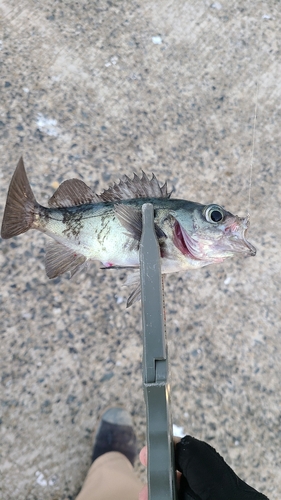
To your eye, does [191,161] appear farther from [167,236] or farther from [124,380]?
[124,380]

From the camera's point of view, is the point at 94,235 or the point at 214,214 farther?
the point at 94,235

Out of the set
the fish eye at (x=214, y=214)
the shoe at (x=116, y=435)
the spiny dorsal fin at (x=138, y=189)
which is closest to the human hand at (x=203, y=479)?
the shoe at (x=116, y=435)

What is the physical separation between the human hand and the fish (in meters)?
0.59

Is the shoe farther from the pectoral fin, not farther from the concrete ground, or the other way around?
the pectoral fin

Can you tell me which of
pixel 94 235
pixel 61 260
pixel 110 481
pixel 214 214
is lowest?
pixel 110 481

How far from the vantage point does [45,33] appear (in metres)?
2.61

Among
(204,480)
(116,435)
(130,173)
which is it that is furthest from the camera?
(130,173)

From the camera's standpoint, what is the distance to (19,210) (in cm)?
160

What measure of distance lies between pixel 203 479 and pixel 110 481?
0.71 metres

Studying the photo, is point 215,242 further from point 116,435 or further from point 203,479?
point 116,435

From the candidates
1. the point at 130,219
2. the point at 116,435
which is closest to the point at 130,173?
the point at 130,219

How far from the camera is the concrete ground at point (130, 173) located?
205cm

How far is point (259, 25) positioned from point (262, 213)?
62.9 inches

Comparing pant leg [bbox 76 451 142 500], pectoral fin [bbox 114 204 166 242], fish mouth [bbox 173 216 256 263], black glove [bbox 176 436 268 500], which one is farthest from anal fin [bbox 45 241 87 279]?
pant leg [bbox 76 451 142 500]
